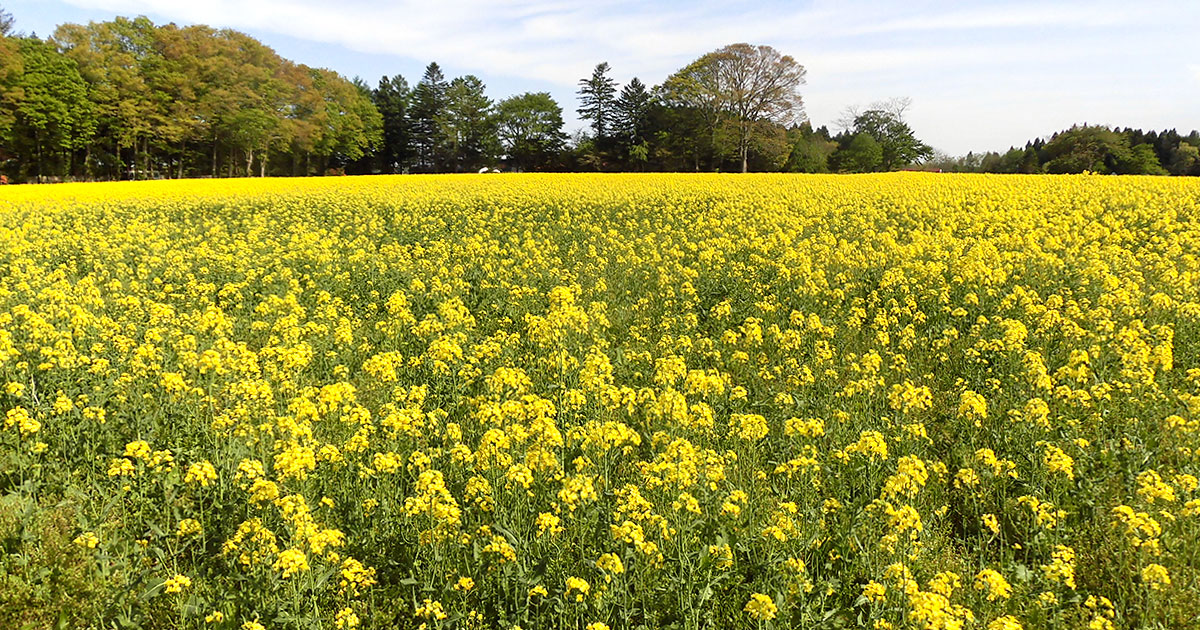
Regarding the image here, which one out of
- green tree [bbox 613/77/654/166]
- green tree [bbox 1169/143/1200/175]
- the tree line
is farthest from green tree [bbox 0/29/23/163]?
green tree [bbox 1169/143/1200/175]

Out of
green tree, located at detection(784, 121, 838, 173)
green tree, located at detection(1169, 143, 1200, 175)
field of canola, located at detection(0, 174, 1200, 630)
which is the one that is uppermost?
green tree, located at detection(784, 121, 838, 173)

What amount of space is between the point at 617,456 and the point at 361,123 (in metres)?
76.7

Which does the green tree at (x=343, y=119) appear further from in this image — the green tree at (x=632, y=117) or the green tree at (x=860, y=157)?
the green tree at (x=860, y=157)

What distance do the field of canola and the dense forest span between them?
54991 mm

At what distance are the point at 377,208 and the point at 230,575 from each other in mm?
21151

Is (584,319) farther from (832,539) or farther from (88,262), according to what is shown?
(88,262)

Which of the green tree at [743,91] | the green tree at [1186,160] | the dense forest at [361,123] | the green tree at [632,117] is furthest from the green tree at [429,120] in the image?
the green tree at [1186,160]

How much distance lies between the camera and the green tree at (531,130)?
77.1m

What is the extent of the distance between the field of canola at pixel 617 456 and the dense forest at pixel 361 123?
55.0 meters

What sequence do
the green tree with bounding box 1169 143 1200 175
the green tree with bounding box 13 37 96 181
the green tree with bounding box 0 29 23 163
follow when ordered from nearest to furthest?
1. the green tree with bounding box 1169 143 1200 175
2. the green tree with bounding box 0 29 23 163
3. the green tree with bounding box 13 37 96 181

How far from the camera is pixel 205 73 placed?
59094 mm

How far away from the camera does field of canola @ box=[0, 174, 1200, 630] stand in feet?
13.3

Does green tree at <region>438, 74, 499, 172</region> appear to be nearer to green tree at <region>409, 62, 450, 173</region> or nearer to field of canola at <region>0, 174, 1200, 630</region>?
green tree at <region>409, 62, 450, 173</region>

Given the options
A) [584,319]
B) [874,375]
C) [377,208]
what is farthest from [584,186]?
[874,375]
